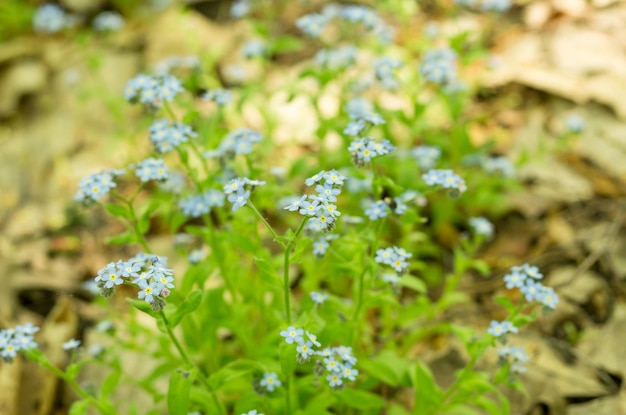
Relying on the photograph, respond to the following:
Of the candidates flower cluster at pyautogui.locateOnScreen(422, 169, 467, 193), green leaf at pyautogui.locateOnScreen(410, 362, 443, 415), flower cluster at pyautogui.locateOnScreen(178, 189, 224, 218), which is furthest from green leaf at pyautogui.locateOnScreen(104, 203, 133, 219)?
green leaf at pyautogui.locateOnScreen(410, 362, 443, 415)

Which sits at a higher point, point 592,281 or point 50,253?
point 592,281

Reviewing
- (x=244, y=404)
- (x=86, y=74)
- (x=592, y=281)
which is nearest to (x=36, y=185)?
(x=86, y=74)

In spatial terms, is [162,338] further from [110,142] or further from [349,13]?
[110,142]

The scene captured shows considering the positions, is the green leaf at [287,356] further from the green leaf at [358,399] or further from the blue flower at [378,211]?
the blue flower at [378,211]

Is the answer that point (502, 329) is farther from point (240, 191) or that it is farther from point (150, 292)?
point (150, 292)

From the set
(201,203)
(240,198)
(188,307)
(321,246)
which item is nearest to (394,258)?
(321,246)

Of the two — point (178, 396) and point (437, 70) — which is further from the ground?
point (437, 70)

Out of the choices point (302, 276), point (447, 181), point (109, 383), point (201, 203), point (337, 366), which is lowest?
point (302, 276)
